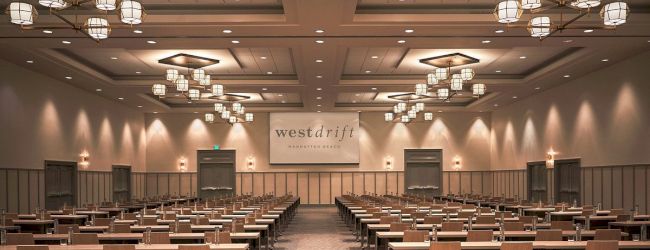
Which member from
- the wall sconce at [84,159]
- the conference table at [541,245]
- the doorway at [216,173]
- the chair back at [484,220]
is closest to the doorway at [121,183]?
the wall sconce at [84,159]

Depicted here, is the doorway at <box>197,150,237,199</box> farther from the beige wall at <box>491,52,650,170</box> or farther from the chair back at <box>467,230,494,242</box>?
the chair back at <box>467,230,494,242</box>

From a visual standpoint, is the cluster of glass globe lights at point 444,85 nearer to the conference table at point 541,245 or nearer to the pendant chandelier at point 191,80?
the pendant chandelier at point 191,80

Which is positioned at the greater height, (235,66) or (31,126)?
(235,66)

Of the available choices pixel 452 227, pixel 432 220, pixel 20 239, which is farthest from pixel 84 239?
pixel 432 220

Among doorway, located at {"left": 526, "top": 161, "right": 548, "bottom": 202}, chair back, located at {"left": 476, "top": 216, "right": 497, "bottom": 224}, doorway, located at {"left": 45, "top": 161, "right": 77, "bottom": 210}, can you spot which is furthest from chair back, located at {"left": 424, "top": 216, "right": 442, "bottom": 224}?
doorway, located at {"left": 526, "top": 161, "right": 548, "bottom": 202}

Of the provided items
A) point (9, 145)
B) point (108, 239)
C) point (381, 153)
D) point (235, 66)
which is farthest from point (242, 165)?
point (108, 239)

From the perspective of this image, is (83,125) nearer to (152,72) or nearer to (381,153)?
(152,72)

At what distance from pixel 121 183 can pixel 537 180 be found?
55.4ft

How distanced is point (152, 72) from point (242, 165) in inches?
497

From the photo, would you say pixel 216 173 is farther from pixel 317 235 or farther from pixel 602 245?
pixel 602 245

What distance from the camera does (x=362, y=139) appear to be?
35656mm

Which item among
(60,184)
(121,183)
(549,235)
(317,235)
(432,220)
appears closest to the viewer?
(549,235)

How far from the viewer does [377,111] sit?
35406mm

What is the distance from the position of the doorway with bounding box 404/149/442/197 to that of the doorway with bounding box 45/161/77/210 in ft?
54.3
